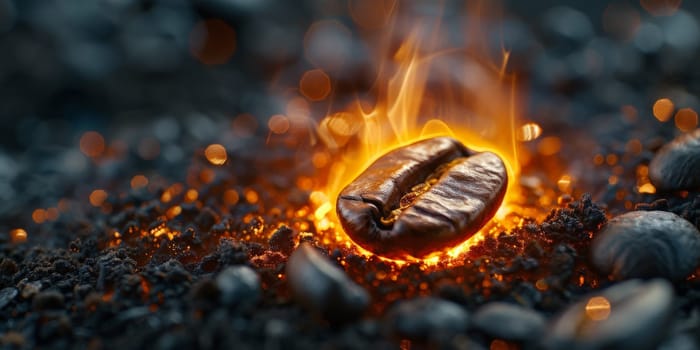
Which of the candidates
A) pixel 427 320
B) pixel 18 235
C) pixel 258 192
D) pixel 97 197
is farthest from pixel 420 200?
pixel 18 235

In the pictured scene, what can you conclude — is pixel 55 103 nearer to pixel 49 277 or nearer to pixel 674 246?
pixel 49 277

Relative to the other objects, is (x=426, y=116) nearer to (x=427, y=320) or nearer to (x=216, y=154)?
(x=216, y=154)

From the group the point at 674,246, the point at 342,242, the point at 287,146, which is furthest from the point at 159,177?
the point at 674,246

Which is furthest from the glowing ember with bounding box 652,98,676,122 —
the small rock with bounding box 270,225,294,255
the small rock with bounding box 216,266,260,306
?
the small rock with bounding box 216,266,260,306

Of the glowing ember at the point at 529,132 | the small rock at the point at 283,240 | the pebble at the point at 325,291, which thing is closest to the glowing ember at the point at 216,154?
the small rock at the point at 283,240

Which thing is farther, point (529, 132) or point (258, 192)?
point (529, 132)

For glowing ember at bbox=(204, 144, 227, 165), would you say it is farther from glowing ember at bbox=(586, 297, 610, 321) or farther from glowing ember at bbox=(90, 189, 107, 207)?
glowing ember at bbox=(586, 297, 610, 321)
